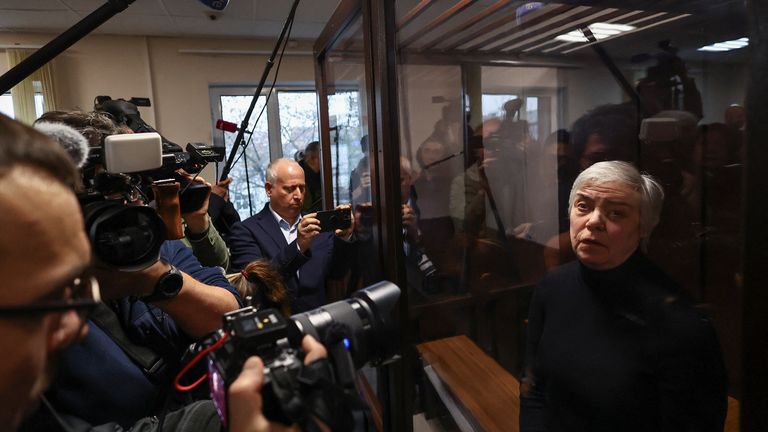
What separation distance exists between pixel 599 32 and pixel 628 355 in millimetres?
544

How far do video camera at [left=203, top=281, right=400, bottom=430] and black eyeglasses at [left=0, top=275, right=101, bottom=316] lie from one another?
0.45 ft

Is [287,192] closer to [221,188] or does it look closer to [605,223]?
[221,188]

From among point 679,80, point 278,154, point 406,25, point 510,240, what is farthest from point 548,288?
point 278,154

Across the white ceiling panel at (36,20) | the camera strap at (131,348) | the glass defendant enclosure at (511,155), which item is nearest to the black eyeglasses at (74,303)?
the camera strap at (131,348)

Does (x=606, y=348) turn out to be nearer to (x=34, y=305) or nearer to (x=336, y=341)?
(x=336, y=341)

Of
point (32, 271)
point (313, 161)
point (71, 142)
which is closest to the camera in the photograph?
point (32, 271)

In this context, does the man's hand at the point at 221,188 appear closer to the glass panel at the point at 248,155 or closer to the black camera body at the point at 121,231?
the glass panel at the point at 248,155

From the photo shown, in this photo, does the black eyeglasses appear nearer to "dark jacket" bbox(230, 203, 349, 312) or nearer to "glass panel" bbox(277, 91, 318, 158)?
"dark jacket" bbox(230, 203, 349, 312)

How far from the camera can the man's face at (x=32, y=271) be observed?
0.41 metres

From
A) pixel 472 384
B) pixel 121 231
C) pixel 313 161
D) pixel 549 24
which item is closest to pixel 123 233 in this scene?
pixel 121 231

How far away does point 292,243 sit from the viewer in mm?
1548

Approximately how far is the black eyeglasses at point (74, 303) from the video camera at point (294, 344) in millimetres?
138

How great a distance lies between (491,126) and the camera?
1252 millimetres

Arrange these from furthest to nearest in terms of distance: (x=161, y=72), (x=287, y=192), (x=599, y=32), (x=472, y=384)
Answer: (x=161, y=72) < (x=287, y=192) < (x=472, y=384) < (x=599, y=32)
